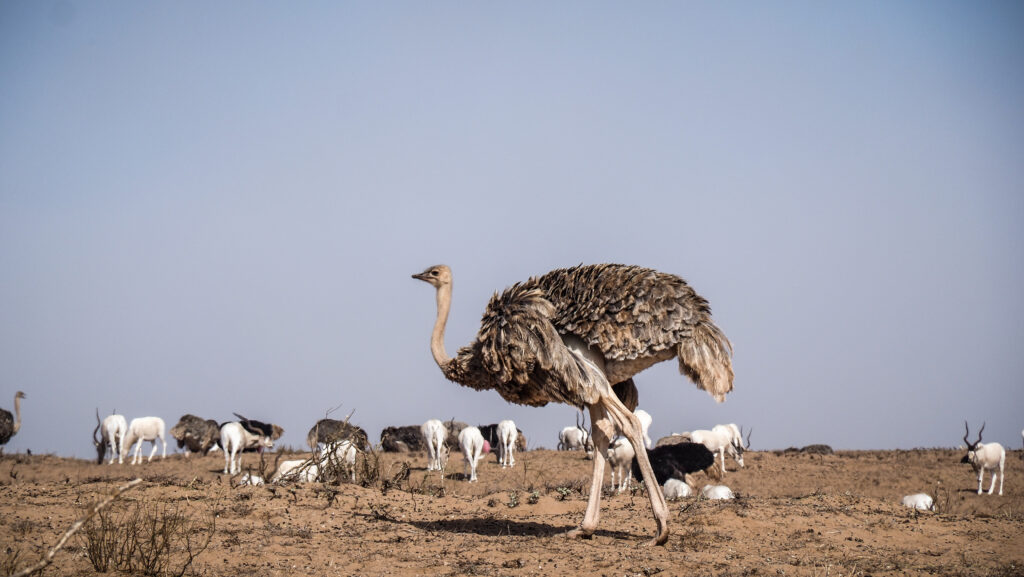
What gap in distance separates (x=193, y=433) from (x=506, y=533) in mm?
21857

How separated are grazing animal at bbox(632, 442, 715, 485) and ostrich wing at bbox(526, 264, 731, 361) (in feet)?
45.5

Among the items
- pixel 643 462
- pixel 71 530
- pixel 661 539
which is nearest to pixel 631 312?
pixel 643 462

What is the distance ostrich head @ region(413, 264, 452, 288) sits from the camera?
10258 mm

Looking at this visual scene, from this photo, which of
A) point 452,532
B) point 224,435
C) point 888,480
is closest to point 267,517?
point 452,532

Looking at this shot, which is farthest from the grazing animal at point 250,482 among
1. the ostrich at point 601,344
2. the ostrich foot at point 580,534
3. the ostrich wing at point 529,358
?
the ostrich foot at point 580,534

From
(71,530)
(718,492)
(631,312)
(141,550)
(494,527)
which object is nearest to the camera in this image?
(71,530)

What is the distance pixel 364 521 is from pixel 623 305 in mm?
3257

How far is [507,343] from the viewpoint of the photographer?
8430 millimetres

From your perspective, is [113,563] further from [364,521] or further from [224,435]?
[224,435]

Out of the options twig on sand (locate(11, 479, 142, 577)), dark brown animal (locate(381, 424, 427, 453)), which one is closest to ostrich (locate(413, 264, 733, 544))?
twig on sand (locate(11, 479, 142, 577))

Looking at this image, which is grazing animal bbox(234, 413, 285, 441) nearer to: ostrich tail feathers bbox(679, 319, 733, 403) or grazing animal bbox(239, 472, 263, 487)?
grazing animal bbox(239, 472, 263, 487)

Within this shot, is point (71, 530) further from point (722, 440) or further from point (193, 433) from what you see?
point (193, 433)

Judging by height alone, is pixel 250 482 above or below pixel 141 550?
above

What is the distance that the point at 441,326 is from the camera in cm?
992
